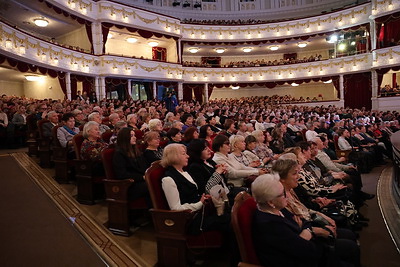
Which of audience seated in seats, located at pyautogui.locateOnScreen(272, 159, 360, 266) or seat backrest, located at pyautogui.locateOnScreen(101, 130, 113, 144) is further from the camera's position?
seat backrest, located at pyautogui.locateOnScreen(101, 130, 113, 144)

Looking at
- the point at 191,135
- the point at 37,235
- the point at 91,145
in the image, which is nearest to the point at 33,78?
the point at 91,145

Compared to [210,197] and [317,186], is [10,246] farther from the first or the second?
[317,186]

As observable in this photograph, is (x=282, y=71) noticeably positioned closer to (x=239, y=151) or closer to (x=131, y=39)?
(x=131, y=39)

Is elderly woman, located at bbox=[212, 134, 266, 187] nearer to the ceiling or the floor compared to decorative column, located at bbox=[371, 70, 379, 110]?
nearer to the floor

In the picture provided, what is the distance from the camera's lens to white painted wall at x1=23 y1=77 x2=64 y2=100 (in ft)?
39.8

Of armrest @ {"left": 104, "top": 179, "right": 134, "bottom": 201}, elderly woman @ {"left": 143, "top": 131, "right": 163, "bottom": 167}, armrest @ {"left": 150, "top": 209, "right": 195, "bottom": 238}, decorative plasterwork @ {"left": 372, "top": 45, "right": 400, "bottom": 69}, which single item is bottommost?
armrest @ {"left": 150, "top": 209, "right": 195, "bottom": 238}

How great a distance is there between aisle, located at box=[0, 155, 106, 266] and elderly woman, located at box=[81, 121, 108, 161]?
562 millimetres

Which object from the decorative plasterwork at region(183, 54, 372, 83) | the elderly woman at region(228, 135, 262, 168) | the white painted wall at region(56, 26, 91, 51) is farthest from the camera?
the decorative plasterwork at region(183, 54, 372, 83)

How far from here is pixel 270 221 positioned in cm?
149

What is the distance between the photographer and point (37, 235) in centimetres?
234

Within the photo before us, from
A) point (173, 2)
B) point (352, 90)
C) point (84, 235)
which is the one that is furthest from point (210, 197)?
point (173, 2)

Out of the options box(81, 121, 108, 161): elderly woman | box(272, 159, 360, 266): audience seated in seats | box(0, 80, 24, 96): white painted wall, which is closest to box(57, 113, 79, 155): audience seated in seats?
box(81, 121, 108, 161): elderly woman

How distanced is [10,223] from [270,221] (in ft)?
6.88

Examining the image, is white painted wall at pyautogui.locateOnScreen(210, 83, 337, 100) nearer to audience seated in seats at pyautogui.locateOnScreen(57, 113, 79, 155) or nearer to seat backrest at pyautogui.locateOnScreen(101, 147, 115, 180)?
audience seated in seats at pyautogui.locateOnScreen(57, 113, 79, 155)
